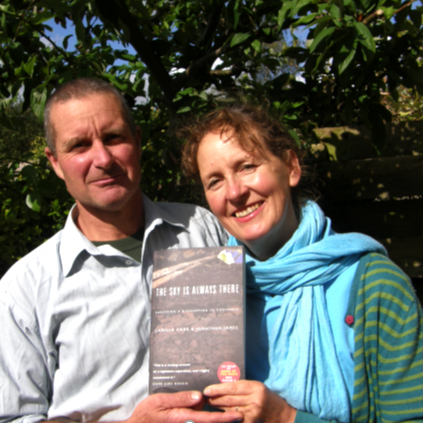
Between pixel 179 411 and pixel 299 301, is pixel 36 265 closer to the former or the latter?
pixel 179 411

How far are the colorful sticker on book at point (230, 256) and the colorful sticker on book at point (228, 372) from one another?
0.31 meters

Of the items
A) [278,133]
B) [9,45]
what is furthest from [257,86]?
[9,45]

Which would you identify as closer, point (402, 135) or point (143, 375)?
point (143, 375)

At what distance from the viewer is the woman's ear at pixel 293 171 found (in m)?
1.57

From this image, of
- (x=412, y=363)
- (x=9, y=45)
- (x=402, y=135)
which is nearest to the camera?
(x=412, y=363)

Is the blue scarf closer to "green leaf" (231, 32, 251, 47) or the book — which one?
the book

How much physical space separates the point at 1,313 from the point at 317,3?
5.74ft

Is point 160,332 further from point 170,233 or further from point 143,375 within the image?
point 170,233

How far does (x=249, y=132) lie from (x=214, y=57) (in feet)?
3.79

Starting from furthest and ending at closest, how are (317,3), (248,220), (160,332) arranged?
1. (317,3)
2. (248,220)
3. (160,332)

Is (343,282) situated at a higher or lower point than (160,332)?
higher

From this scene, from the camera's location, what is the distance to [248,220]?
1460 millimetres

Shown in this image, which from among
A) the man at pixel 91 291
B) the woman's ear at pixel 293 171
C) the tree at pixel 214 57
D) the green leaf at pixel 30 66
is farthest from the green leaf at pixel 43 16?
the woman's ear at pixel 293 171

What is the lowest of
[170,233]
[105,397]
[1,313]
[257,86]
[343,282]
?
[105,397]
